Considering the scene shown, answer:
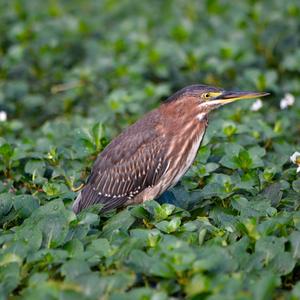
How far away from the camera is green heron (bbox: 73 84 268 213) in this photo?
6.97m

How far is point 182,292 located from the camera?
210 inches

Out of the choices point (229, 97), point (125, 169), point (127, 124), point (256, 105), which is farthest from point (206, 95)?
point (127, 124)

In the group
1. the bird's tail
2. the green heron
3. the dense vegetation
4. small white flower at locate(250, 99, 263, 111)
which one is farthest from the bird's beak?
small white flower at locate(250, 99, 263, 111)

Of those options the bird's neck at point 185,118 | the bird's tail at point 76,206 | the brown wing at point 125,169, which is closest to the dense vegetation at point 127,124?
the bird's tail at point 76,206

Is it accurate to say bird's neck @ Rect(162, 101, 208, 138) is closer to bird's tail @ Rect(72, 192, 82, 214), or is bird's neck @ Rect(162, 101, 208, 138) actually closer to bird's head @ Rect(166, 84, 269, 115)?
bird's head @ Rect(166, 84, 269, 115)

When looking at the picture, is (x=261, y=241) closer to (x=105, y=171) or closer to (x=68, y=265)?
(x=68, y=265)

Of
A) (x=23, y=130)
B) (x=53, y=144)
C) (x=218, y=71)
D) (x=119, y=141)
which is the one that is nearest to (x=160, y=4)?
(x=218, y=71)

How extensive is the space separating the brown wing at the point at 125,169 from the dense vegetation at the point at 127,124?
0.20 metres

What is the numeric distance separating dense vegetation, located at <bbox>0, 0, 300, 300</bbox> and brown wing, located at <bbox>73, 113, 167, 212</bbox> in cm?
20

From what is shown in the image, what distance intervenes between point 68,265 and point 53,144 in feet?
9.44

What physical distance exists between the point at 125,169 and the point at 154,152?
0.29m

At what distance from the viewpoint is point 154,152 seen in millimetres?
7012

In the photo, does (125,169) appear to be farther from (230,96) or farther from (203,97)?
(230,96)

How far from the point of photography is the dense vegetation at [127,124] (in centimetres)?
539
